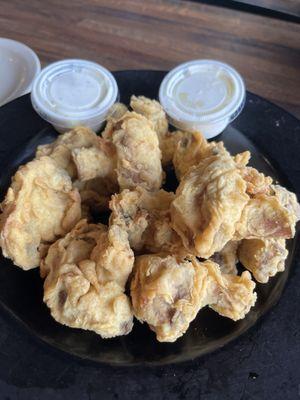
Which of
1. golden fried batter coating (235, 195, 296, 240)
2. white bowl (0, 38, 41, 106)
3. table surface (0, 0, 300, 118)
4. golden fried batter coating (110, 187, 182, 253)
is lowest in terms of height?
white bowl (0, 38, 41, 106)

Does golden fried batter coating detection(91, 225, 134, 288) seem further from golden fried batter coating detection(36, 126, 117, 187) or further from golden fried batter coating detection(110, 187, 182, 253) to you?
golden fried batter coating detection(36, 126, 117, 187)

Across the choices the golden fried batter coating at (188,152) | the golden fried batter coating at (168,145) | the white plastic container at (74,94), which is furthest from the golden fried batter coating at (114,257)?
the white plastic container at (74,94)

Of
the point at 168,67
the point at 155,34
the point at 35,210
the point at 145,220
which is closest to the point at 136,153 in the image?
the point at 145,220

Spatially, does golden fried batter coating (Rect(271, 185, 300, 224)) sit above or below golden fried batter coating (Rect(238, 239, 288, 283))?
above

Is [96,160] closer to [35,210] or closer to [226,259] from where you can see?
[35,210]

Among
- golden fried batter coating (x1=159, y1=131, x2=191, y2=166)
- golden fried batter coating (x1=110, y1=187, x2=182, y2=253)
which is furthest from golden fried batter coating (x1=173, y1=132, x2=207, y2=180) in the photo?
golden fried batter coating (x1=110, y1=187, x2=182, y2=253)

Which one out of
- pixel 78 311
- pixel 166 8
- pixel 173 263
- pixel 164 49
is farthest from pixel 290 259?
pixel 166 8
